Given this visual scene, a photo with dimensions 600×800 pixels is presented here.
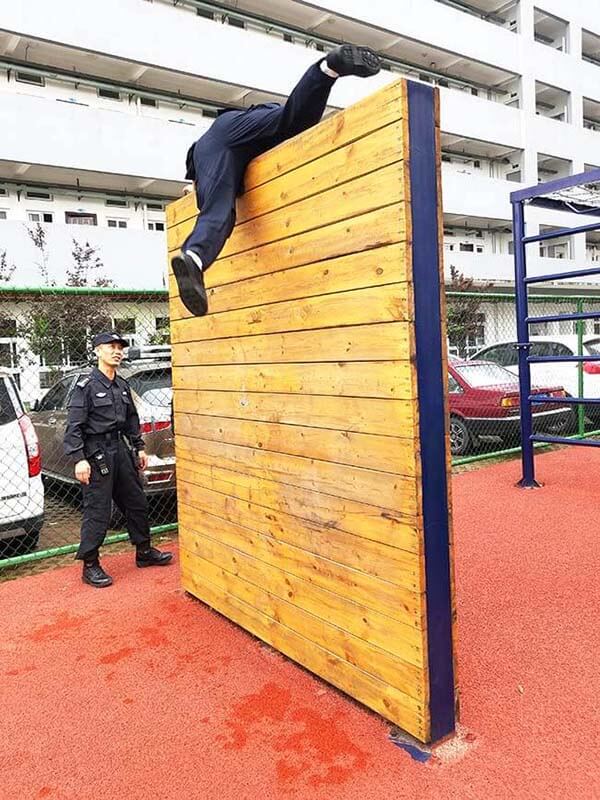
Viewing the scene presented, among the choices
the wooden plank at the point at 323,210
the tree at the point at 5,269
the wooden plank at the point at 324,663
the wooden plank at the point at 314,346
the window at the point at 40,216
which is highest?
the window at the point at 40,216

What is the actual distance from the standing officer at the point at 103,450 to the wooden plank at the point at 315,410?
910 mm

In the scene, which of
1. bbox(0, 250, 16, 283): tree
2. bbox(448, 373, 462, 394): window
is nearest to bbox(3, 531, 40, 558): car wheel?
bbox(448, 373, 462, 394): window

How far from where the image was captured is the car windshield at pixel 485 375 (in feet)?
26.3

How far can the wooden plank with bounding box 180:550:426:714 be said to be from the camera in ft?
7.30

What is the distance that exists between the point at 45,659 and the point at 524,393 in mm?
4489

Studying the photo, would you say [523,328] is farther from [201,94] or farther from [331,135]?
[201,94]

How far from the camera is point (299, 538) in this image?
2707mm

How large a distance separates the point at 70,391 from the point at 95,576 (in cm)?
264

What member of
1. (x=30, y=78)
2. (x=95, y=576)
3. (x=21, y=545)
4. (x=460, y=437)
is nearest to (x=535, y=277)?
(x=460, y=437)

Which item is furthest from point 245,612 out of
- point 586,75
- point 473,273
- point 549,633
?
point 586,75

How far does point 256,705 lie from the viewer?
255 centimetres

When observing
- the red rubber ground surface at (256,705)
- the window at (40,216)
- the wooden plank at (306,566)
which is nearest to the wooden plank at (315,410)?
the wooden plank at (306,566)

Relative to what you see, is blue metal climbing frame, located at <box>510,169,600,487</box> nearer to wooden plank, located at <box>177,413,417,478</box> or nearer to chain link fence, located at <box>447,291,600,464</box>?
chain link fence, located at <box>447,291,600,464</box>

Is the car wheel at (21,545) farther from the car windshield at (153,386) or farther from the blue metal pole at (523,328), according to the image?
the blue metal pole at (523,328)
